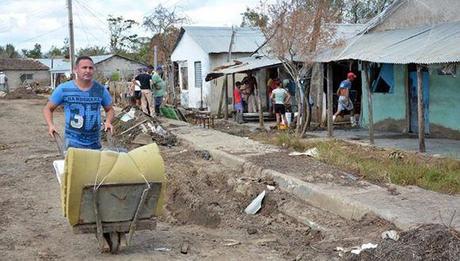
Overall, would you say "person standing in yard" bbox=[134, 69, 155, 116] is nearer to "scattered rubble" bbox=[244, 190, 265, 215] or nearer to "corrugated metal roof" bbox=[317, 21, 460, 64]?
"corrugated metal roof" bbox=[317, 21, 460, 64]

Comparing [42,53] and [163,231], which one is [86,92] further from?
[42,53]

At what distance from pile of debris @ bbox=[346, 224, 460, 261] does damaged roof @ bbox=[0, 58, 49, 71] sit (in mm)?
70144

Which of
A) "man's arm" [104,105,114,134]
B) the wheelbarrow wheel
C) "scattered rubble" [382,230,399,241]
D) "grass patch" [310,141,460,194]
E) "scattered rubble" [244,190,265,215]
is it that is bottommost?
"scattered rubble" [244,190,265,215]

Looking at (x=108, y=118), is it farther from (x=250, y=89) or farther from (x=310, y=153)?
(x=250, y=89)

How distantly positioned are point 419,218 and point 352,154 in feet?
16.9

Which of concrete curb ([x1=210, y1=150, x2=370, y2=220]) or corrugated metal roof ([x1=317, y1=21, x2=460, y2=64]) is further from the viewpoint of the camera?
corrugated metal roof ([x1=317, y1=21, x2=460, y2=64])

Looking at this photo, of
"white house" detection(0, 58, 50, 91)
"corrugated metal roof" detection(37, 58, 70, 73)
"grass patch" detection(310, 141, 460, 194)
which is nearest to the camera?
"grass patch" detection(310, 141, 460, 194)

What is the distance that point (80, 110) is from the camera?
618cm

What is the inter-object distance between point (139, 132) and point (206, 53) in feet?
41.1

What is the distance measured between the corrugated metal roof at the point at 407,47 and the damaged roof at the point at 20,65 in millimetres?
61875

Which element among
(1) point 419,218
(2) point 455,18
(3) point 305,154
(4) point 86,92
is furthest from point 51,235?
(2) point 455,18

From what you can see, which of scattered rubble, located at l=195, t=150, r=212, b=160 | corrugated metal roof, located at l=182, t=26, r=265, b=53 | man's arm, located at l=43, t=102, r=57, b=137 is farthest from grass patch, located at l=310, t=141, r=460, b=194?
corrugated metal roof, located at l=182, t=26, r=265, b=53

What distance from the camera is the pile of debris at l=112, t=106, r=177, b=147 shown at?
1453cm

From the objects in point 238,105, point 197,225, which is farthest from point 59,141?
point 238,105
